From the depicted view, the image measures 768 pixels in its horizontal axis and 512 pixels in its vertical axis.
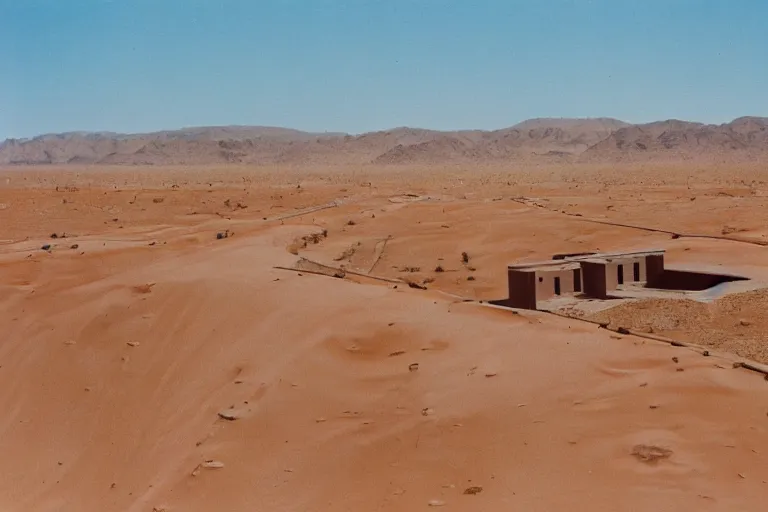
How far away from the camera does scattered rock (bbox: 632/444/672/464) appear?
5414 mm

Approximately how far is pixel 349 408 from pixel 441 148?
92.6 m

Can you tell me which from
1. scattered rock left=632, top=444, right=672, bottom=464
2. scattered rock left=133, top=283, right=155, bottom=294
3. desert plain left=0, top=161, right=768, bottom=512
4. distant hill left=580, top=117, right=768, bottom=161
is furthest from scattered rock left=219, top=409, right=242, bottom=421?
distant hill left=580, top=117, right=768, bottom=161

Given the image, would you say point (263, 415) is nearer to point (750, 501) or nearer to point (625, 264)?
point (750, 501)

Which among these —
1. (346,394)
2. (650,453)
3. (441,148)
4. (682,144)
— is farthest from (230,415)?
(441,148)

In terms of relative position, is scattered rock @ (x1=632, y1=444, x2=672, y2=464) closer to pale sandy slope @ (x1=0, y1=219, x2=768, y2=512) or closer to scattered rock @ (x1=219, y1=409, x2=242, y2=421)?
pale sandy slope @ (x1=0, y1=219, x2=768, y2=512)

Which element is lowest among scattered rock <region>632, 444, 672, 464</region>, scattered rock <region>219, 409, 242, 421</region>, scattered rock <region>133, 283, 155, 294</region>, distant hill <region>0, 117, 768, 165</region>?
scattered rock <region>219, 409, 242, 421</region>

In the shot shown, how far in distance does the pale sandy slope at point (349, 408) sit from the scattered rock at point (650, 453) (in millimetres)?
58

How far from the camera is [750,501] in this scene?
4.85 metres

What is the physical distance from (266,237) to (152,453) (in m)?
9.87

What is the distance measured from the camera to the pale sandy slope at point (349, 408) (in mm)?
5527

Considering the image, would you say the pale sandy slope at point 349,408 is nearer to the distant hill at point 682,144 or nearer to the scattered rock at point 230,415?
the scattered rock at point 230,415

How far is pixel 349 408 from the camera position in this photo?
701cm

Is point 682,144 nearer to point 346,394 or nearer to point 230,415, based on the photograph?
point 346,394

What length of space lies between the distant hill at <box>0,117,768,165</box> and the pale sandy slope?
259 feet
